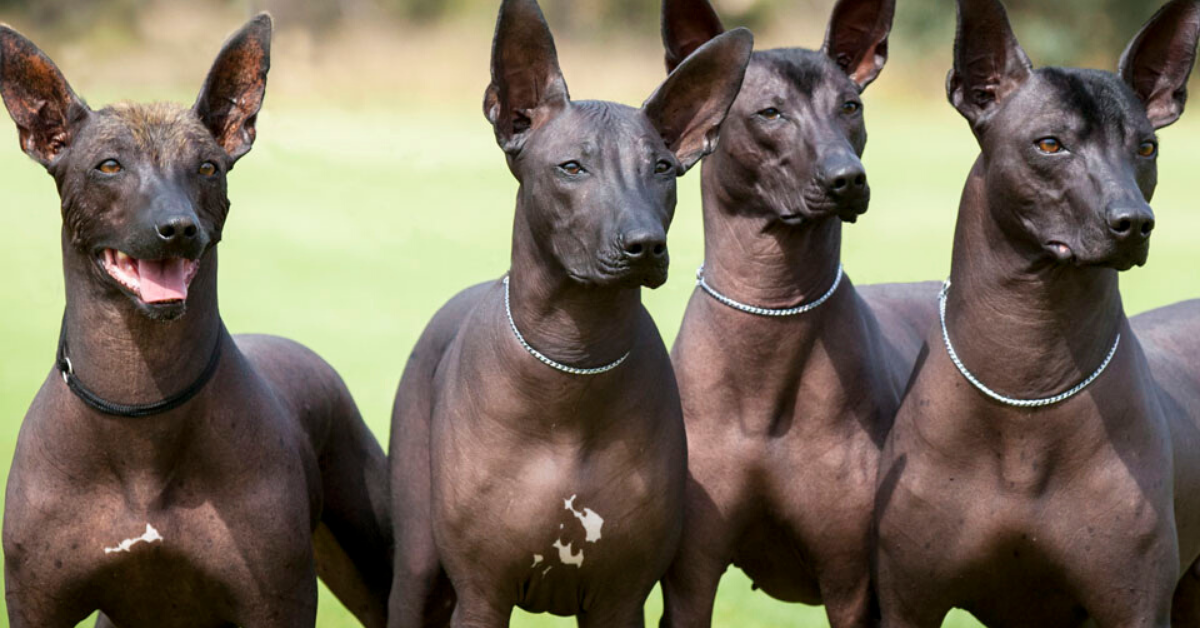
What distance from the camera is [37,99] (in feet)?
16.9

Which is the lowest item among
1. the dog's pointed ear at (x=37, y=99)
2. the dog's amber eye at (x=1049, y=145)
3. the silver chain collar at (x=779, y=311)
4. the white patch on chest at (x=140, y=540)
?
the silver chain collar at (x=779, y=311)

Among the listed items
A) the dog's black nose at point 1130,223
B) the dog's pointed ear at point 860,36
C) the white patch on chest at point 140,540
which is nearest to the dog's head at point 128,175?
the white patch on chest at point 140,540

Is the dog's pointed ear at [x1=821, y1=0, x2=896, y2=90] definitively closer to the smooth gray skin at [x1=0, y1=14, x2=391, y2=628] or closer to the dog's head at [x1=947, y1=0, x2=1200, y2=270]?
the dog's head at [x1=947, y1=0, x2=1200, y2=270]

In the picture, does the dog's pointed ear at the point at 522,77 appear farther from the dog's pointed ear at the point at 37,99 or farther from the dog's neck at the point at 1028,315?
the dog's neck at the point at 1028,315

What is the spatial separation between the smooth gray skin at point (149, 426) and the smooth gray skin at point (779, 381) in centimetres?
144

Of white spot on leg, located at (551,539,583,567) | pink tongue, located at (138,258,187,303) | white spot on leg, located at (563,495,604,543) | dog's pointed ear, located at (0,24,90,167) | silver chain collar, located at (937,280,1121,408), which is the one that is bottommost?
white spot on leg, located at (551,539,583,567)

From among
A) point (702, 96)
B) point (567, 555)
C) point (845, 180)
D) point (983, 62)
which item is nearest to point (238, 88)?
point (702, 96)

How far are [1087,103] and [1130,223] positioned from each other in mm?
517

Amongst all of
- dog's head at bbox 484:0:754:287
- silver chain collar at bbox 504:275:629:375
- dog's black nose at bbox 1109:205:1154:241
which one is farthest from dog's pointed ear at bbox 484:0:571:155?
dog's black nose at bbox 1109:205:1154:241

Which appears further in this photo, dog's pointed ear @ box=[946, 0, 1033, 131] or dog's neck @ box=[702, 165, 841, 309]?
dog's neck @ box=[702, 165, 841, 309]

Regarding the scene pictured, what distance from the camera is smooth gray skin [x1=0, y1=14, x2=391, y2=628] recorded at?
4.98 m

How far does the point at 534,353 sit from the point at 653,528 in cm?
69

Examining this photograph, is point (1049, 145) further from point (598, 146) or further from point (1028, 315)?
point (598, 146)

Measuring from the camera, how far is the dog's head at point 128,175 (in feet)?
15.9
